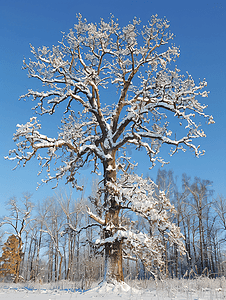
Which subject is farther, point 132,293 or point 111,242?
point 111,242

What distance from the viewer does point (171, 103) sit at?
28.9 feet

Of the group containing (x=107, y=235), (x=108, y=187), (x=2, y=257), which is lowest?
(x=2, y=257)

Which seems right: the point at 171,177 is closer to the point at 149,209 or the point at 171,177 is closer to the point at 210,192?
the point at 210,192

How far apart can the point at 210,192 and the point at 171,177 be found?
774cm

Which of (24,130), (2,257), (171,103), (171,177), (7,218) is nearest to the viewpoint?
(24,130)

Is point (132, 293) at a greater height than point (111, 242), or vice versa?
point (111, 242)

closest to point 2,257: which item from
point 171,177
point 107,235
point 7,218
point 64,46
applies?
point 7,218

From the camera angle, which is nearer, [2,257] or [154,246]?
[154,246]

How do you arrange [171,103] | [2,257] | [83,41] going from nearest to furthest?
[171,103] < [83,41] < [2,257]

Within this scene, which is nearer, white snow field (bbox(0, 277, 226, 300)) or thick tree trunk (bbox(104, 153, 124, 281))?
white snow field (bbox(0, 277, 226, 300))

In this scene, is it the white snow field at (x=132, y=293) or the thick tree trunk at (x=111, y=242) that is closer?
the white snow field at (x=132, y=293)

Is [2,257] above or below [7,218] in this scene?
below

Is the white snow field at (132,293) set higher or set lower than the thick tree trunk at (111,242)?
lower

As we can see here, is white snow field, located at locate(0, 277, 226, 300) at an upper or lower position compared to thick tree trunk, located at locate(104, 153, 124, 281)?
→ lower
